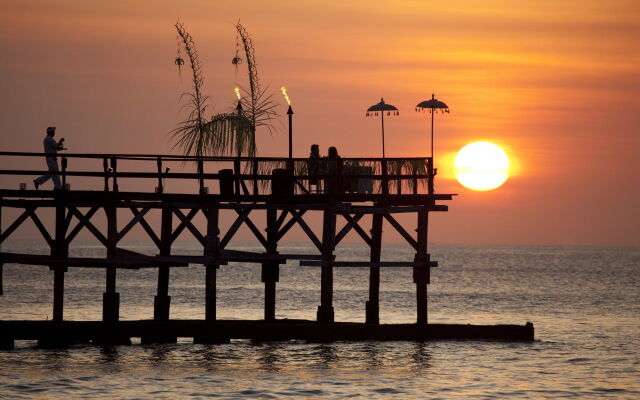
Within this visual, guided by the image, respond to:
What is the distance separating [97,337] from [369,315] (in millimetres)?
8256

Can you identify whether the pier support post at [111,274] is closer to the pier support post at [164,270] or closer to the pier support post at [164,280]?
the pier support post at [164,280]

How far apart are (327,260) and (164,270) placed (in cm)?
495

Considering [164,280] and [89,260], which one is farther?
[164,280]

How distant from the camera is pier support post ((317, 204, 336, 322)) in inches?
1214

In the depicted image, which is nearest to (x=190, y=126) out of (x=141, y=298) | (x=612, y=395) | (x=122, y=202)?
(x=122, y=202)

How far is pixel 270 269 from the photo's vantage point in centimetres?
3431

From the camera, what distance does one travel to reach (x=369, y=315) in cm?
3406

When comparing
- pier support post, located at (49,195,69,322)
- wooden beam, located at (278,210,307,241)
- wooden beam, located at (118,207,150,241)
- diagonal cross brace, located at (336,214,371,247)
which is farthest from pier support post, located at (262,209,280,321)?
pier support post, located at (49,195,69,322)

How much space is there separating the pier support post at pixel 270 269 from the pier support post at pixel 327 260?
2.44m

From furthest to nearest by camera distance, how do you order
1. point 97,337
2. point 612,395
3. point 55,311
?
1. point 55,311
2. point 97,337
3. point 612,395

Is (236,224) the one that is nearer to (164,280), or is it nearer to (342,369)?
(164,280)

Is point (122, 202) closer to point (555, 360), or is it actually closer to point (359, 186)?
point (359, 186)

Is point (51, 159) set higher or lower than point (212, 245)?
higher

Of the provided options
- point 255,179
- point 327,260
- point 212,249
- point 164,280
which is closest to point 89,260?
point 164,280
